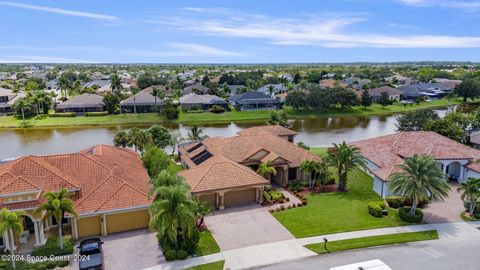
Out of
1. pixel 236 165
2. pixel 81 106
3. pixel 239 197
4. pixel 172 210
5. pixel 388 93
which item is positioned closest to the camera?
pixel 172 210

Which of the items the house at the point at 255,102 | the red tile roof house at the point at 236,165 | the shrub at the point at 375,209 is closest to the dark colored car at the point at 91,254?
the red tile roof house at the point at 236,165

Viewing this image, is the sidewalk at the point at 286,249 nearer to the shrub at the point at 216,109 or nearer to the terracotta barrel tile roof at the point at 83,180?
the terracotta barrel tile roof at the point at 83,180

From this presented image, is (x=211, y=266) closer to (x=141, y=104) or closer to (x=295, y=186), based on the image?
(x=295, y=186)

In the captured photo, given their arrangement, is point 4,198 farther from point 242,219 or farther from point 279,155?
point 279,155

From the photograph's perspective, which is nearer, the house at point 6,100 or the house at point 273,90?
the house at point 6,100

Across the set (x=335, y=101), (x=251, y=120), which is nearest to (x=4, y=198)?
(x=251, y=120)

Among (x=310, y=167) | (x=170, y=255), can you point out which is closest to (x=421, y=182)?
(x=310, y=167)

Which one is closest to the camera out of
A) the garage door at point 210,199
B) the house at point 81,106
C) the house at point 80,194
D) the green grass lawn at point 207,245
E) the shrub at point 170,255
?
the shrub at point 170,255
